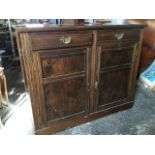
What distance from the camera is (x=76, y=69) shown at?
1.40m

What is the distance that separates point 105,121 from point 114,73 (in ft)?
1.74

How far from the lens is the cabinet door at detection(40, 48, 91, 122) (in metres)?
1.29

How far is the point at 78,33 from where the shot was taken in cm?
128

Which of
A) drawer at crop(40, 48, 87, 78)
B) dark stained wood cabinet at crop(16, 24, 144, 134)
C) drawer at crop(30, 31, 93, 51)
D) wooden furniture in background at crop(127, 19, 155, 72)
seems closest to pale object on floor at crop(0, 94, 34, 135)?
dark stained wood cabinet at crop(16, 24, 144, 134)

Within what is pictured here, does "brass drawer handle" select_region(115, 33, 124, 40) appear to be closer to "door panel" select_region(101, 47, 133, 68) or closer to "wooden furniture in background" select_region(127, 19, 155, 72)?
"door panel" select_region(101, 47, 133, 68)

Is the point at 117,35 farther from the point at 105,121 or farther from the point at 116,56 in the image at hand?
the point at 105,121

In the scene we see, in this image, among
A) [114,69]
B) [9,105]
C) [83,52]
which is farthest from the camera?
[9,105]

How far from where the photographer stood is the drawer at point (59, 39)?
116 centimetres

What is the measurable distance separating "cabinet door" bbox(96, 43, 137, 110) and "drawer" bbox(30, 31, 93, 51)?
178 millimetres

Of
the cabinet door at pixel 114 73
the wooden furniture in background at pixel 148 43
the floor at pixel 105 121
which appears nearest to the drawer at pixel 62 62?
the cabinet door at pixel 114 73
